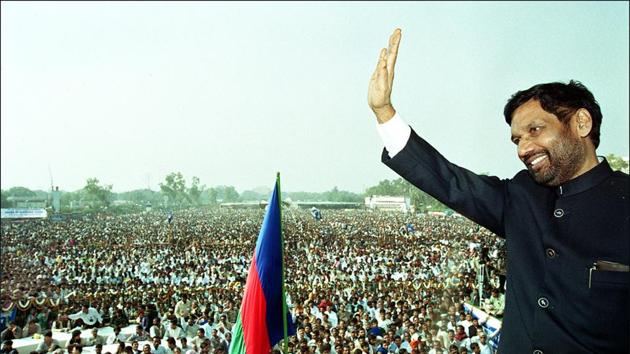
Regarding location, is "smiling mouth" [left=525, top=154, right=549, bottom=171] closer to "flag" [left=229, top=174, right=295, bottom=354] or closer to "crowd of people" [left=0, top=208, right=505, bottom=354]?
"flag" [left=229, top=174, right=295, bottom=354]

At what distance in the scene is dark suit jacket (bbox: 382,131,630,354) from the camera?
0.98 metres

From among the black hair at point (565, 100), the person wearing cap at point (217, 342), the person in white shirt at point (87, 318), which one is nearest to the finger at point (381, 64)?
the black hair at point (565, 100)

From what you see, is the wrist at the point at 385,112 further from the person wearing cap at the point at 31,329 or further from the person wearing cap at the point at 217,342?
the person wearing cap at the point at 31,329

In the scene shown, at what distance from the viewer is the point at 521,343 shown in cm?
109

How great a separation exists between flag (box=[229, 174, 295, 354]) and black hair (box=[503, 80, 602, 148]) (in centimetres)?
322

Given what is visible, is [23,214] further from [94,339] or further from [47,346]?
[47,346]

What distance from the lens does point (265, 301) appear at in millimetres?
4055

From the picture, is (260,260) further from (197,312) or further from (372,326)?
(197,312)

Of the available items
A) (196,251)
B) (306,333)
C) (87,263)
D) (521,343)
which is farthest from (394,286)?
(521,343)

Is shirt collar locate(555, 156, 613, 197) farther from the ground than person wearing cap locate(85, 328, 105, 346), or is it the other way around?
shirt collar locate(555, 156, 613, 197)

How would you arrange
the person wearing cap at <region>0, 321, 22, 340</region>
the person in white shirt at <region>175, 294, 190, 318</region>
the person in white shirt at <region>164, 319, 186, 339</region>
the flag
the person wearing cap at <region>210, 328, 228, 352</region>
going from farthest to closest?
1. the person in white shirt at <region>175, 294, 190, 318</region>
2. the person in white shirt at <region>164, 319, 186, 339</region>
3. the person wearing cap at <region>0, 321, 22, 340</region>
4. the person wearing cap at <region>210, 328, 228, 352</region>
5. the flag

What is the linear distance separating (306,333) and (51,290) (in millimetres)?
6855

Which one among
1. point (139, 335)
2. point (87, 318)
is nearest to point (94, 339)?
point (139, 335)

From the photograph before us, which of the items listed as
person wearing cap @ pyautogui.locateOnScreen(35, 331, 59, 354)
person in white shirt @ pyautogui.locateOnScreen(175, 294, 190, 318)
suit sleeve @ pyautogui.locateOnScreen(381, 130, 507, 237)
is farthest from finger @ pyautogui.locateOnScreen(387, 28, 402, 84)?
person in white shirt @ pyautogui.locateOnScreen(175, 294, 190, 318)
